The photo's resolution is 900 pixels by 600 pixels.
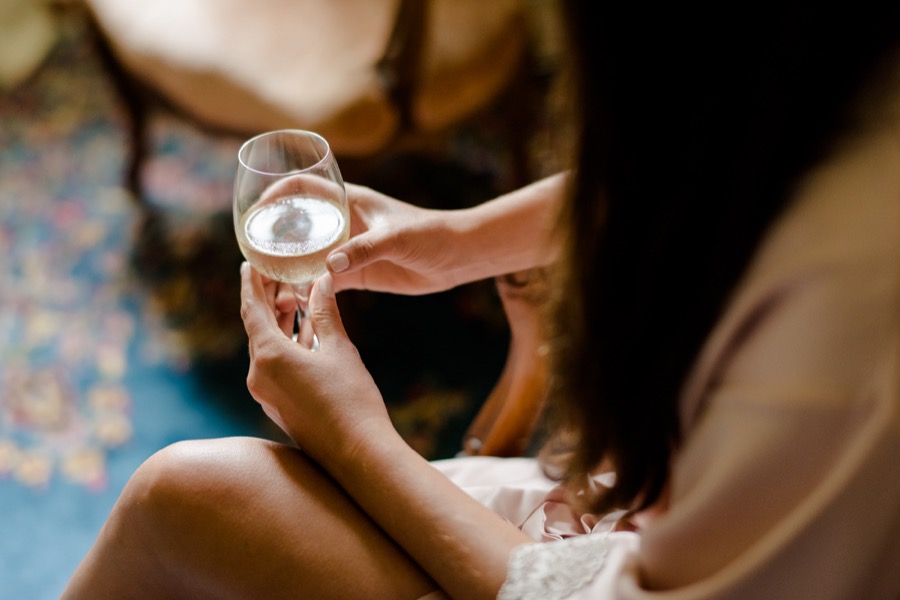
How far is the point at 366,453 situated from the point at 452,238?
0.28 meters

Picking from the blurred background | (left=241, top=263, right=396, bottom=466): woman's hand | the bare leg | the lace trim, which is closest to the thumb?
(left=241, top=263, right=396, bottom=466): woman's hand

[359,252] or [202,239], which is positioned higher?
[359,252]

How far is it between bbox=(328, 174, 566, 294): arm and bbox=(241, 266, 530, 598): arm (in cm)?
12

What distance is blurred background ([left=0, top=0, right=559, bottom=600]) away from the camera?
1485mm

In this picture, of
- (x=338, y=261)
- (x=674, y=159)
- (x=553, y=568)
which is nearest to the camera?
(x=674, y=159)

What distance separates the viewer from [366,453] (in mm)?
771

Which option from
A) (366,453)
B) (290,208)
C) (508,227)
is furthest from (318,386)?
(508,227)

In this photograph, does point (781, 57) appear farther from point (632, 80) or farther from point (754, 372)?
point (754, 372)

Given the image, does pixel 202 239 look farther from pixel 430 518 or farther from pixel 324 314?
pixel 430 518

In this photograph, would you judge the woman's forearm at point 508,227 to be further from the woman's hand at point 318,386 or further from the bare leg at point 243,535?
the bare leg at point 243,535

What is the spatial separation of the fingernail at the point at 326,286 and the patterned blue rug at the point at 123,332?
28.1 inches

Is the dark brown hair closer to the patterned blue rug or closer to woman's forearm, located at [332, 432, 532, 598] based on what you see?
woman's forearm, located at [332, 432, 532, 598]

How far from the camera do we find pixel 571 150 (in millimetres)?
605

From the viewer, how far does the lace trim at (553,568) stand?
26.9 inches
